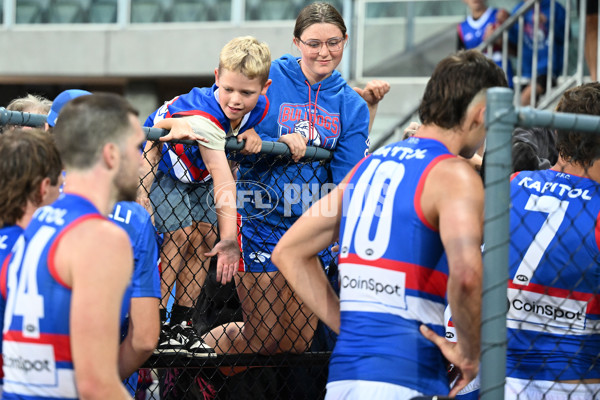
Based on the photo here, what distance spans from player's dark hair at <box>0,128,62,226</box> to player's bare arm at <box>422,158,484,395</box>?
4.13ft

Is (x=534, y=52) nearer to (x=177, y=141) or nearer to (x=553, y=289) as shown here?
(x=553, y=289)

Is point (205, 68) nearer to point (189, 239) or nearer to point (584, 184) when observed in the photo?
point (189, 239)

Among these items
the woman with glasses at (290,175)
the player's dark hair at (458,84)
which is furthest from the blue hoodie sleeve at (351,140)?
the player's dark hair at (458,84)

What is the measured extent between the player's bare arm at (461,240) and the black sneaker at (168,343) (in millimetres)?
1674

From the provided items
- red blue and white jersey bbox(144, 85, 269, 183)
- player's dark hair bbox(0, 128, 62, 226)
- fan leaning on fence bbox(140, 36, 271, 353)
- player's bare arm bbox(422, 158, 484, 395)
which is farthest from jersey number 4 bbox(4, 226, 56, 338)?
red blue and white jersey bbox(144, 85, 269, 183)

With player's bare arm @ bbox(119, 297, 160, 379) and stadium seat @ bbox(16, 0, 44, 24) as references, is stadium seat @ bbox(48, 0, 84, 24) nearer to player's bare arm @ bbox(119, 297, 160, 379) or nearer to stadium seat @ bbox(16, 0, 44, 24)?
stadium seat @ bbox(16, 0, 44, 24)

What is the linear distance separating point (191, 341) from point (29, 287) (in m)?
1.82

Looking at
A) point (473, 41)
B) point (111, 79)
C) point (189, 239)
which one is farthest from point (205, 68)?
point (189, 239)

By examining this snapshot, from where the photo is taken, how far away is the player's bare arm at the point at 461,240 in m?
2.40

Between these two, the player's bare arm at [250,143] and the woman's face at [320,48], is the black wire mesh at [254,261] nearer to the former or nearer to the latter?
the player's bare arm at [250,143]

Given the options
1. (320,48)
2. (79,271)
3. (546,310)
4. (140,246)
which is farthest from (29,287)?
(320,48)

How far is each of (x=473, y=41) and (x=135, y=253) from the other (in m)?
6.27

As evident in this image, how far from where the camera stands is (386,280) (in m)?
2.55

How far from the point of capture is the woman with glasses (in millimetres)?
4062
